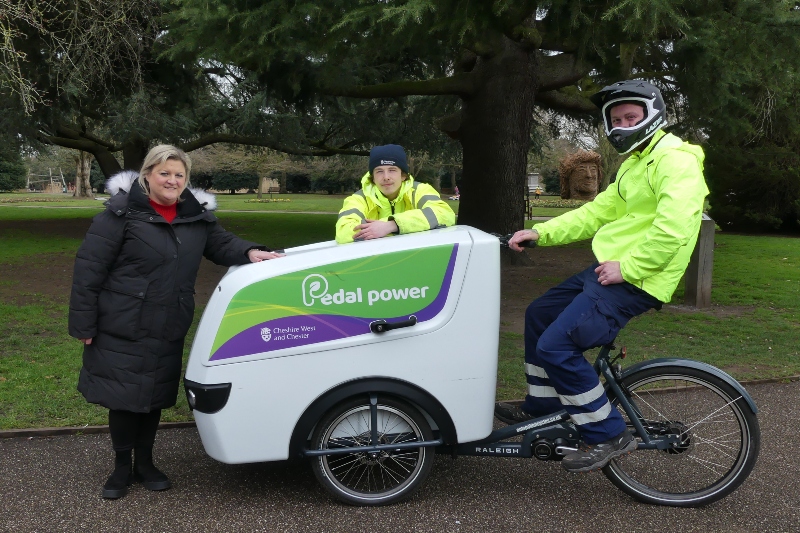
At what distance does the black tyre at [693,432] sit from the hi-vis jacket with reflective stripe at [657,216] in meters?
0.54

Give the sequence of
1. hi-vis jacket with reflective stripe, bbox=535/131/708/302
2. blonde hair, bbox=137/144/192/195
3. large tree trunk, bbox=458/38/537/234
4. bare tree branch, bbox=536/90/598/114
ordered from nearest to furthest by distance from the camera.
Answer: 1. hi-vis jacket with reflective stripe, bbox=535/131/708/302
2. blonde hair, bbox=137/144/192/195
3. large tree trunk, bbox=458/38/537/234
4. bare tree branch, bbox=536/90/598/114

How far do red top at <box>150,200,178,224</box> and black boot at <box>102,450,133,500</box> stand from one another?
1.19 meters

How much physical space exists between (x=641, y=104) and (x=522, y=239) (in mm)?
845

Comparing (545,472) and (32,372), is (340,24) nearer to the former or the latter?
(32,372)

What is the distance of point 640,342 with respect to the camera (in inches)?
285

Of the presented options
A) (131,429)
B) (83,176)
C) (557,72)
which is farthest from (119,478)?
(83,176)

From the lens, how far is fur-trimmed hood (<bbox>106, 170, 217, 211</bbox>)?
3.76m

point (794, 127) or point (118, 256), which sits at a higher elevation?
point (794, 127)

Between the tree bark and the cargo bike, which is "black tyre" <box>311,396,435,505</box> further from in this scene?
the tree bark

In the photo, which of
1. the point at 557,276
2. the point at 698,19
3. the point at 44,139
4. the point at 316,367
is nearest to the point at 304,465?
the point at 316,367

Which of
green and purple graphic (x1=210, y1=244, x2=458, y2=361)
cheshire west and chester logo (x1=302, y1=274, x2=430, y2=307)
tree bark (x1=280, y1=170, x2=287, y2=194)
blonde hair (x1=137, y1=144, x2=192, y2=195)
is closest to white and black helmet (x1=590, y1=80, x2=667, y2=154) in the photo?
green and purple graphic (x1=210, y1=244, x2=458, y2=361)

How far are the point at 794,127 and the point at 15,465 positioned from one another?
14897 mm

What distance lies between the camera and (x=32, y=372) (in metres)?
5.89

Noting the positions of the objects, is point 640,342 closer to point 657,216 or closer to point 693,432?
point 693,432
